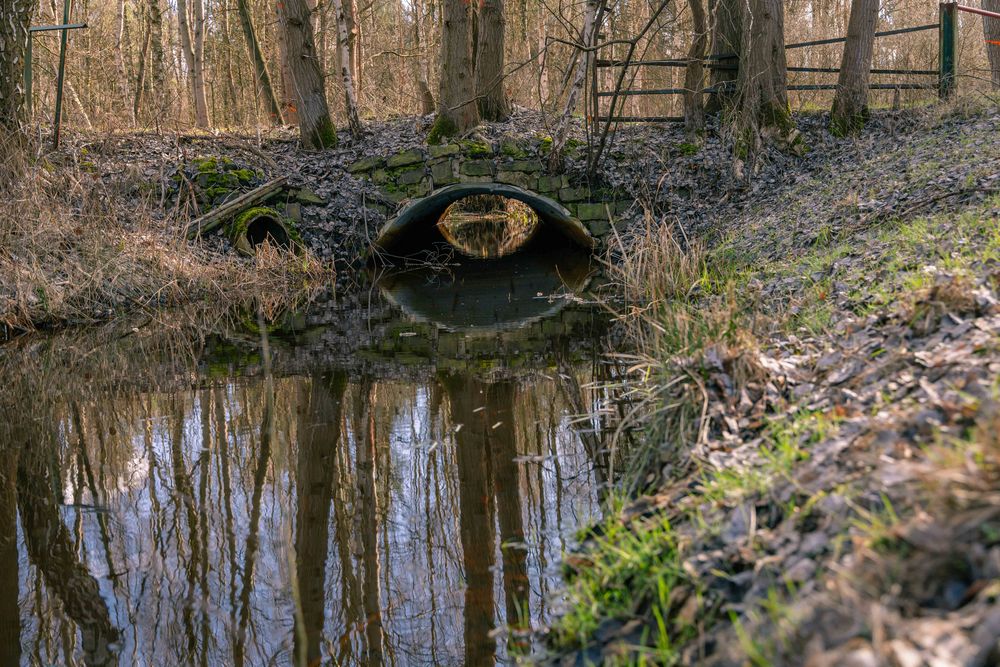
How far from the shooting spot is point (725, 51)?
13578 millimetres

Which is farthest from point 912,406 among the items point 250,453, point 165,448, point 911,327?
point 165,448

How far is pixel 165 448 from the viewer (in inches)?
219

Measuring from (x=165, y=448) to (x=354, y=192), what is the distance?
818cm

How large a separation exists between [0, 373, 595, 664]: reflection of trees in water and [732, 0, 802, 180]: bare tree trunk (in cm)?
736

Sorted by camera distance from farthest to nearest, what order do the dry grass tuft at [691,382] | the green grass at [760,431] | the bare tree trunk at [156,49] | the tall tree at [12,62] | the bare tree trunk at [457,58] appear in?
the bare tree trunk at [156,49] < the bare tree trunk at [457,58] < the tall tree at [12,62] < the dry grass tuft at [691,382] < the green grass at [760,431]

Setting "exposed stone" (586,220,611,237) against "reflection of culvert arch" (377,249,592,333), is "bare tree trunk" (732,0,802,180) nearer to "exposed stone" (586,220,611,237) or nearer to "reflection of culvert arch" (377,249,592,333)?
A: "exposed stone" (586,220,611,237)

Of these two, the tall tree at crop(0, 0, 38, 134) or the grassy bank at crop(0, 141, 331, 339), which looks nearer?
the grassy bank at crop(0, 141, 331, 339)

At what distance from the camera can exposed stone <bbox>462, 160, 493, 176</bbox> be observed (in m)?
12.9

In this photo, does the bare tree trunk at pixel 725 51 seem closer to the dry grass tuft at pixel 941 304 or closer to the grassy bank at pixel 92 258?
the grassy bank at pixel 92 258

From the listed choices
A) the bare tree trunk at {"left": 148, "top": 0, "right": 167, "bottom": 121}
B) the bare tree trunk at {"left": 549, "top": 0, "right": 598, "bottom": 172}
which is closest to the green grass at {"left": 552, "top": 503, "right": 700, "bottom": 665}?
the bare tree trunk at {"left": 549, "top": 0, "right": 598, "bottom": 172}

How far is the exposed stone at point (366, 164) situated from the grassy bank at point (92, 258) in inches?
96.6

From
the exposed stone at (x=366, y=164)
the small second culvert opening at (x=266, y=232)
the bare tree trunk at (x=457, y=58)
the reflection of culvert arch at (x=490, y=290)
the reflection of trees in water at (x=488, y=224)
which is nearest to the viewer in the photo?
the reflection of culvert arch at (x=490, y=290)

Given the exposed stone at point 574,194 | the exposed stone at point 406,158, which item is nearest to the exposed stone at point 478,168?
the exposed stone at point 406,158

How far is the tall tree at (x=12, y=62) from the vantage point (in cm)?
1004
